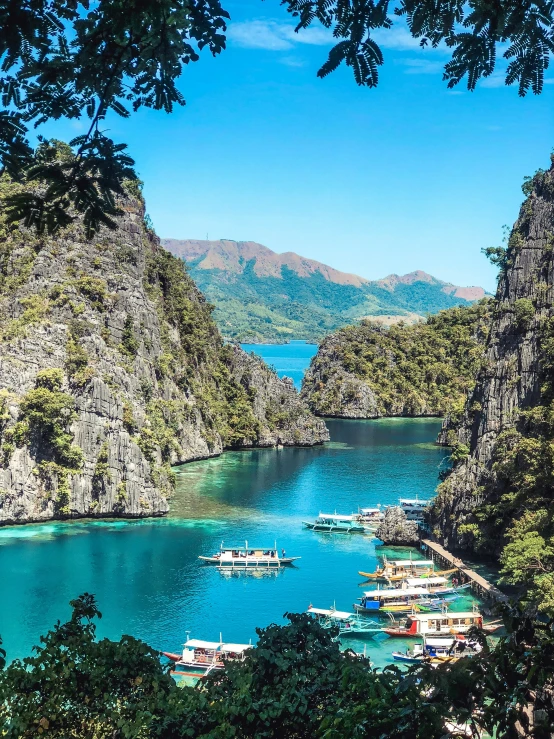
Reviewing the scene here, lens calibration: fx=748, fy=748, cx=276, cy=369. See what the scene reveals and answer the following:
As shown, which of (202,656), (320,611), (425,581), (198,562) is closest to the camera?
(202,656)

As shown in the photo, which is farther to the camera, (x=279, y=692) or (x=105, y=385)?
(x=105, y=385)

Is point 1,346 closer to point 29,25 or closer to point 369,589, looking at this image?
point 369,589

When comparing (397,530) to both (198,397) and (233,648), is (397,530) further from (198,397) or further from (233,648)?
(198,397)

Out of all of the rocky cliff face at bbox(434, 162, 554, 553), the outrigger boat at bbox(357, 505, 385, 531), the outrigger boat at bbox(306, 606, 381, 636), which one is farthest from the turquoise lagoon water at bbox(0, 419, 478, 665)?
the rocky cliff face at bbox(434, 162, 554, 553)

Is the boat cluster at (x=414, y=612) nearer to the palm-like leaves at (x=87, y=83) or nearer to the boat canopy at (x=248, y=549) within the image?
the boat canopy at (x=248, y=549)

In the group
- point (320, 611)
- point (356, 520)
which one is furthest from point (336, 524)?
point (320, 611)

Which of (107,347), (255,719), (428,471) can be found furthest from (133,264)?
(255,719)

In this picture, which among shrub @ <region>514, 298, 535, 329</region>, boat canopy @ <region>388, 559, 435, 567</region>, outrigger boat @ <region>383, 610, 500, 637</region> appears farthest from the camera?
shrub @ <region>514, 298, 535, 329</region>

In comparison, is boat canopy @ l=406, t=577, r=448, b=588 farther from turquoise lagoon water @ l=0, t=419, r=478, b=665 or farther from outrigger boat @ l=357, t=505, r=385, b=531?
outrigger boat @ l=357, t=505, r=385, b=531
